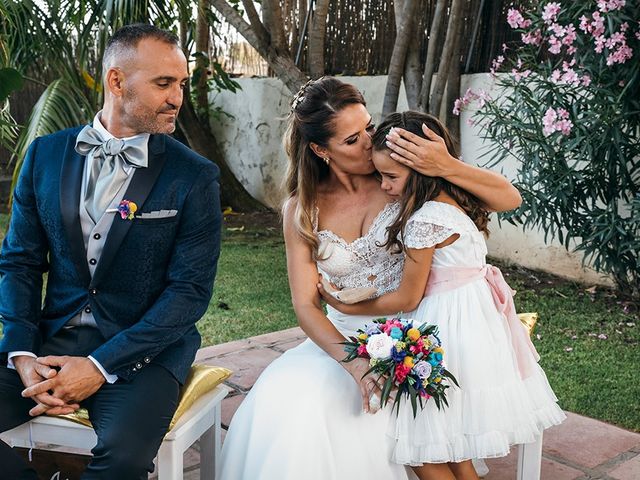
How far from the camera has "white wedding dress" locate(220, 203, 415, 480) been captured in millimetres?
2240

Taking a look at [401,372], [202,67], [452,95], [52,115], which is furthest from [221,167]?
[401,372]

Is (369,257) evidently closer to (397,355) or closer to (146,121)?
(397,355)

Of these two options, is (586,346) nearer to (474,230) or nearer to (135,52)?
(474,230)

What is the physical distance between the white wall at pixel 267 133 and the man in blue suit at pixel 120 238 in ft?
14.6

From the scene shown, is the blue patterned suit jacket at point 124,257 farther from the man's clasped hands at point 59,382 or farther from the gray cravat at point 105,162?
the man's clasped hands at point 59,382

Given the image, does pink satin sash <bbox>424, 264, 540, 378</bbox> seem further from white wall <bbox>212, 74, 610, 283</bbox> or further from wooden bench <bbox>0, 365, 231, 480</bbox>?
white wall <bbox>212, 74, 610, 283</bbox>

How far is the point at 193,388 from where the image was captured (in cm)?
238

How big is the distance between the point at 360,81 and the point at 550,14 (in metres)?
3.20

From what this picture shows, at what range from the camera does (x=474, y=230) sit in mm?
2473

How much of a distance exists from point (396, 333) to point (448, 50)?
15.2 ft

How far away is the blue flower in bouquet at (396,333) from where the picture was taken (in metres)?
2.19

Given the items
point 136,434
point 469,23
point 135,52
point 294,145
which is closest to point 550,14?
point 469,23

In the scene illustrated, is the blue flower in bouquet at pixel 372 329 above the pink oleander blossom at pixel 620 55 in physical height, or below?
below

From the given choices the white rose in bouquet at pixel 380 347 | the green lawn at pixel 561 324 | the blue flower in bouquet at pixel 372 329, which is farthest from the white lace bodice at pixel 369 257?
the green lawn at pixel 561 324
